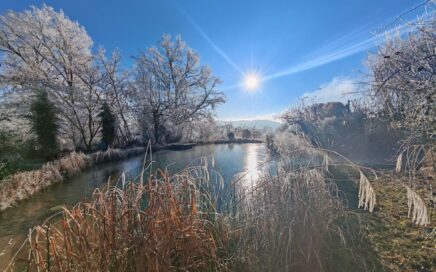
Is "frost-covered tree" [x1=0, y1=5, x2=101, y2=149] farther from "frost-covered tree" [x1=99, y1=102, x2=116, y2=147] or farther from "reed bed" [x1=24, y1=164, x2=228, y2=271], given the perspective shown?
"reed bed" [x1=24, y1=164, x2=228, y2=271]

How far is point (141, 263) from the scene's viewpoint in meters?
1.51

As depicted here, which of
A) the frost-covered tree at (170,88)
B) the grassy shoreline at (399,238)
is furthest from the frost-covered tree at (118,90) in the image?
the grassy shoreline at (399,238)

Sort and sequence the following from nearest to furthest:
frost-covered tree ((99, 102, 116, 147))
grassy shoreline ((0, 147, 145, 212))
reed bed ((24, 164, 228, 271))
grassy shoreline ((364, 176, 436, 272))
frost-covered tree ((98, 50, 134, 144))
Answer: reed bed ((24, 164, 228, 271)) < grassy shoreline ((364, 176, 436, 272)) < grassy shoreline ((0, 147, 145, 212)) < frost-covered tree ((99, 102, 116, 147)) < frost-covered tree ((98, 50, 134, 144))

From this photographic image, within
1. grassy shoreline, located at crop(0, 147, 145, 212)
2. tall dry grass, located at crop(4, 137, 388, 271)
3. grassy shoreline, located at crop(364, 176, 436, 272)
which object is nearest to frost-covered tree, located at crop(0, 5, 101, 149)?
grassy shoreline, located at crop(0, 147, 145, 212)

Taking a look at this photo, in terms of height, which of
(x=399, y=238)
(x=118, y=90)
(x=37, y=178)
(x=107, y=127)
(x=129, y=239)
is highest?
(x=118, y=90)

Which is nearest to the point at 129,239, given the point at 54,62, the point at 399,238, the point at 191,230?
the point at 191,230

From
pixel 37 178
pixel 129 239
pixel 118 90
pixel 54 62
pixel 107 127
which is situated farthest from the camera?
pixel 118 90

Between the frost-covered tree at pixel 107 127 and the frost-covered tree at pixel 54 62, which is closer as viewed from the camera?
the frost-covered tree at pixel 54 62

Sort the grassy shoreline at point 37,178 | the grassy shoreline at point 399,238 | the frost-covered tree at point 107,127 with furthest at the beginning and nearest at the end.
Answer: the frost-covered tree at point 107,127
the grassy shoreline at point 37,178
the grassy shoreline at point 399,238

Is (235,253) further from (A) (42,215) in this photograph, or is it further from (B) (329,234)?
(A) (42,215)

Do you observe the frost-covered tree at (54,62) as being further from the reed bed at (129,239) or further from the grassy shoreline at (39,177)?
the reed bed at (129,239)

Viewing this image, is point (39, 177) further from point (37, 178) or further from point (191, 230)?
point (191, 230)

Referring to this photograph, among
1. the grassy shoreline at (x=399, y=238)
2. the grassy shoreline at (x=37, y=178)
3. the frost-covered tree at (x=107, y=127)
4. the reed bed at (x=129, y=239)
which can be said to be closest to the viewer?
the reed bed at (x=129, y=239)

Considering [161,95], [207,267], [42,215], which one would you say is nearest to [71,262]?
[207,267]
